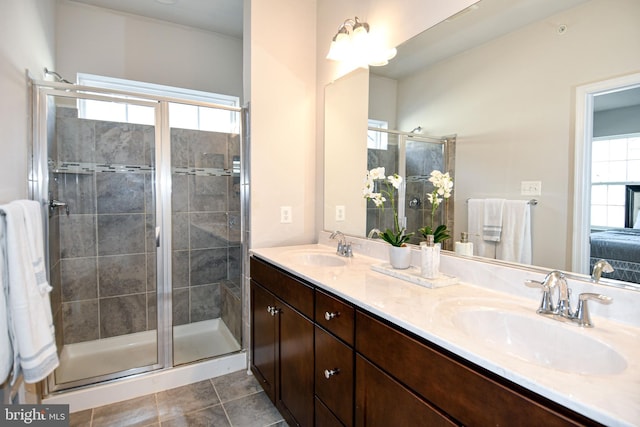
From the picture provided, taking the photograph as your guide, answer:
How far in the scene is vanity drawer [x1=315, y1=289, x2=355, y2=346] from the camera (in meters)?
1.20

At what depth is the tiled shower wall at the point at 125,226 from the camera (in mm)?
2279

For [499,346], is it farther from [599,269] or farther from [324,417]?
[324,417]

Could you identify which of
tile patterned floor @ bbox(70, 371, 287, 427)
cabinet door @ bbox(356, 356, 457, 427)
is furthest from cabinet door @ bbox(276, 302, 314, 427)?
cabinet door @ bbox(356, 356, 457, 427)

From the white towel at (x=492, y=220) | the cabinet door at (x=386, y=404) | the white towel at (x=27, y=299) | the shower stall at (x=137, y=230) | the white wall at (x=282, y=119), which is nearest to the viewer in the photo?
the cabinet door at (x=386, y=404)

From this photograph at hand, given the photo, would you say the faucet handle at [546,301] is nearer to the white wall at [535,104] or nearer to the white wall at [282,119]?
the white wall at [535,104]

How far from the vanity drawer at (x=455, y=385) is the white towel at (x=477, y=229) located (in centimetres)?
62

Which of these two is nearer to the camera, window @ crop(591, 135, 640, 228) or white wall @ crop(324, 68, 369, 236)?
window @ crop(591, 135, 640, 228)

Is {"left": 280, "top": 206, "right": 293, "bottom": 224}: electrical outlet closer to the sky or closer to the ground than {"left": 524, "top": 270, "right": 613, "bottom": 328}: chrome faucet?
closer to the sky

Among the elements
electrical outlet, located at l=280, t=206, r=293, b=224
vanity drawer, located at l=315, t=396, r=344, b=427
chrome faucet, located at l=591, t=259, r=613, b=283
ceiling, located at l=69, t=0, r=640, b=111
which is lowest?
vanity drawer, located at l=315, t=396, r=344, b=427

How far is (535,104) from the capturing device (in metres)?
1.21

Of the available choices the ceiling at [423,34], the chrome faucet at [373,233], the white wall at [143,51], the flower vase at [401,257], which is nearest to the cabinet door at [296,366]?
the flower vase at [401,257]

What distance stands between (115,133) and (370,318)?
7.40 ft

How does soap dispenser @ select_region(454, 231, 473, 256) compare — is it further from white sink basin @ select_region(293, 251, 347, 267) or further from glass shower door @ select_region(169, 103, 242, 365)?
glass shower door @ select_region(169, 103, 242, 365)

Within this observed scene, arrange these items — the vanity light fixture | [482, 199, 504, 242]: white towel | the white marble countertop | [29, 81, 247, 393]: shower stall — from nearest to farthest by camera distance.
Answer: the white marble countertop → [482, 199, 504, 242]: white towel → the vanity light fixture → [29, 81, 247, 393]: shower stall
